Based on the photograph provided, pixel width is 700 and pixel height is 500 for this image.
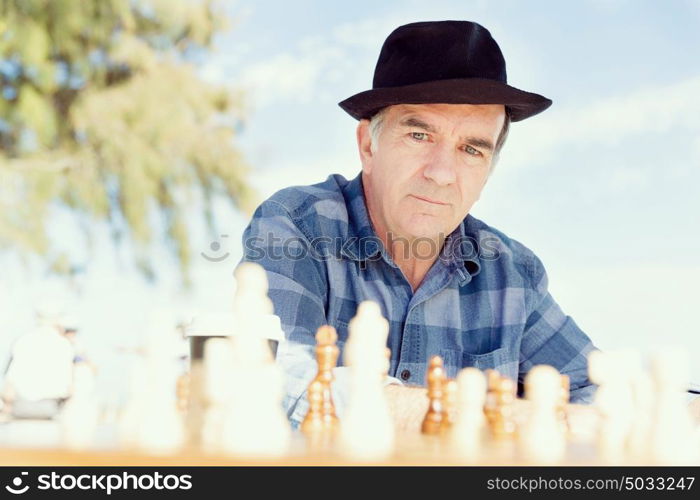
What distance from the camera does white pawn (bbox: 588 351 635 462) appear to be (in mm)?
1109

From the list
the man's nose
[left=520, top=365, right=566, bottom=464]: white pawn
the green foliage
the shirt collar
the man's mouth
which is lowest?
[left=520, top=365, right=566, bottom=464]: white pawn

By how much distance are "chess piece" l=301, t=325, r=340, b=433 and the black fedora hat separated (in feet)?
3.64

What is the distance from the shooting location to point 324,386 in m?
1.37

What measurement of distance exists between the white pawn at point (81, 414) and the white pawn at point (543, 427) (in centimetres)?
51

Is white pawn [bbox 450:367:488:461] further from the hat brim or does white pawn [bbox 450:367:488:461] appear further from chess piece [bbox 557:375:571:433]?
the hat brim

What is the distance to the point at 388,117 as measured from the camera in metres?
2.51

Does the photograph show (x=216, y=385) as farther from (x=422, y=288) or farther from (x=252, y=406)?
(x=422, y=288)

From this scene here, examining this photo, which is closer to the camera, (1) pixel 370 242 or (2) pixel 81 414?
(2) pixel 81 414

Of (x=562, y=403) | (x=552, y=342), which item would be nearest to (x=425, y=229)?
(x=552, y=342)

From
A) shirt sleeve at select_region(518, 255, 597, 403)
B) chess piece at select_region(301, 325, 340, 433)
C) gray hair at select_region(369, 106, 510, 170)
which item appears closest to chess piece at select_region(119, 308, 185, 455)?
chess piece at select_region(301, 325, 340, 433)

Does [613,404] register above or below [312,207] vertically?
below

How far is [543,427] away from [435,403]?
349mm

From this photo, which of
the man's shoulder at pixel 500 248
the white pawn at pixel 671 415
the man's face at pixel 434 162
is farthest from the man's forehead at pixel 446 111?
the white pawn at pixel 671 415
